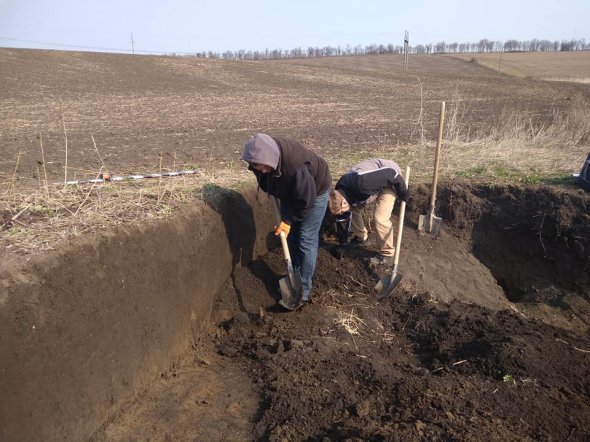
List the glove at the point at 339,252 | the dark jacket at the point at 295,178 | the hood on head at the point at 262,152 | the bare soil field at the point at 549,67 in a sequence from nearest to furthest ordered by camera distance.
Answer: the hood on head at the point at 262,152 → the dark jacket at the point at 295,178 → the glove at the point at 339,252 → the bare soil field at the point at 549,67

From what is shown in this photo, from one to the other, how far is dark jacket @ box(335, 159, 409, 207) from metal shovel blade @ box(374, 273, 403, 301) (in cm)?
87

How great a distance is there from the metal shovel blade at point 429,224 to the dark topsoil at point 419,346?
0.39 feet

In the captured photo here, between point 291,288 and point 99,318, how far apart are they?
207cm

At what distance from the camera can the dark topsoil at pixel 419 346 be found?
337 centimetres

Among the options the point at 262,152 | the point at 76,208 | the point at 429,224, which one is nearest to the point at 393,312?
the point at 429,224

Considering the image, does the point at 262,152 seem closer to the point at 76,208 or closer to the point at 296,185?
the point at 296,185

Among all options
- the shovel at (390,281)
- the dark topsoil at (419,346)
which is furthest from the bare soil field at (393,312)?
the shovel at (390,281)

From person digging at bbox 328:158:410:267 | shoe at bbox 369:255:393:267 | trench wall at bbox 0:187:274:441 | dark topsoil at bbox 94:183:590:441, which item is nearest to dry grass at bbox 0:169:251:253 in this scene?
trench wall at bbox 0:187:274:441

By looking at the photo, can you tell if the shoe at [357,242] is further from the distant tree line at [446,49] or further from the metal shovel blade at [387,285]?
the distant tree line at [446,49]

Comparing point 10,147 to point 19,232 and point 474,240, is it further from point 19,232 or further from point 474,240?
point 474,240

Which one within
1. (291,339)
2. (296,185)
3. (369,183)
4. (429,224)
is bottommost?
(291,339)

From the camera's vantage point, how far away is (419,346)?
4645 mm

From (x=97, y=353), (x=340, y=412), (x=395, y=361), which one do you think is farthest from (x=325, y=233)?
(x=97, y=353)

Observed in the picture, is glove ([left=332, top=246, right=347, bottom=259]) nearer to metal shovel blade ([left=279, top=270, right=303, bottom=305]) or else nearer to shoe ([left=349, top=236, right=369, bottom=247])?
shoe ([left=349, top=236, right=369, bottom=247])
